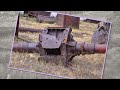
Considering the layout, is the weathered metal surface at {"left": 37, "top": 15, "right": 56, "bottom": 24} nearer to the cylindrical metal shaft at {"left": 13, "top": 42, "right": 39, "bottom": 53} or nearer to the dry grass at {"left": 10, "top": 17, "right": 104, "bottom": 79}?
the dry grass at {"left": 10, "top": 17, "right": 104, "bottom": 79}

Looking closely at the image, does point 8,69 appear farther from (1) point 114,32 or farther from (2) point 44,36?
(1) point 114,32

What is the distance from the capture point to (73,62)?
26.6ft

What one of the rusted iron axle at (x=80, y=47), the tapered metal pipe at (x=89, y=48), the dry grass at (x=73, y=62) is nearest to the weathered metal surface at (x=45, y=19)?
the dry grass at (x=73, y=62)

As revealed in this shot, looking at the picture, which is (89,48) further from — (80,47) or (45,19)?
(45,19)

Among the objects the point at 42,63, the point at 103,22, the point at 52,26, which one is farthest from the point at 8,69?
the point at 103,22

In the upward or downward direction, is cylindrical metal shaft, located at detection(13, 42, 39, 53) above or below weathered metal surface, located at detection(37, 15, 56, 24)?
below

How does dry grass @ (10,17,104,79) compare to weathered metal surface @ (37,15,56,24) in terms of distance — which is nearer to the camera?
dry grass @ (10,17,104,79)

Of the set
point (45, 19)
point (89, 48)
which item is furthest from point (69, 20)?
point (89, 48)

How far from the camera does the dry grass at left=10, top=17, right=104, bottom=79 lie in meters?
8.00

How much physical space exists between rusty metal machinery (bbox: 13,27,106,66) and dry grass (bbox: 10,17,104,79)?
9 centimetres

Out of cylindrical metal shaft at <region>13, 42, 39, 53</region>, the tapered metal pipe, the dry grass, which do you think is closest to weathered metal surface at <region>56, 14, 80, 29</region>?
the dry grass

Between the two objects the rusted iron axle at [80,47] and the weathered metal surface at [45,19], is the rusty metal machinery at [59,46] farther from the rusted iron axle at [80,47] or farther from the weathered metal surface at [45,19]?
the weathered metal surface at [45,19]

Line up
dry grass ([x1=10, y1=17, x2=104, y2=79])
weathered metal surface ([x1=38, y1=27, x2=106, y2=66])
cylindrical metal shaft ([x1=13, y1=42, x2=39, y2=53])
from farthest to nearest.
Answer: cylindrical metal shaft ([x1=13, y1=42, x2=39, y2=53]), weathered metal surface ([x1=38, y1=27, x2=106, y2=66]), dry grass ([x1=10, y1=17, x2=104, y2=79])

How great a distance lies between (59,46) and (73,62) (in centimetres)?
41
